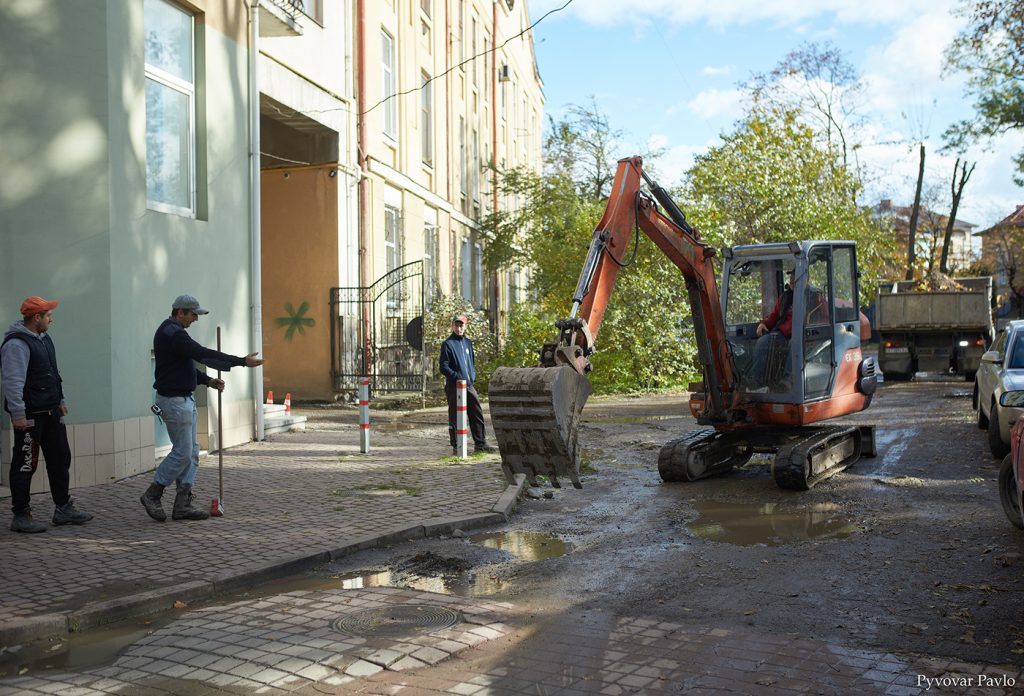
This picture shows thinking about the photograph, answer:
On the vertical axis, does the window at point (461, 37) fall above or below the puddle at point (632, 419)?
above

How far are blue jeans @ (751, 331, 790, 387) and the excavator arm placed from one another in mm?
366

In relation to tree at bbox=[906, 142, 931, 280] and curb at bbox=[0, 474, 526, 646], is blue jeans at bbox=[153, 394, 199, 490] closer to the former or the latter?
curb at bbox=[0, 474, 526, 646]

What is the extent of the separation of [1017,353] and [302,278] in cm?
1286

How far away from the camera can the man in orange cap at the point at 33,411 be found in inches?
301

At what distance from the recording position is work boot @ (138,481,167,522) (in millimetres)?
8070

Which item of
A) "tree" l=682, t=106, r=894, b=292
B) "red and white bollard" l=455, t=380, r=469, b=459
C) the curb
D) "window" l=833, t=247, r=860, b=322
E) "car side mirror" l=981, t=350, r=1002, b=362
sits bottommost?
the curb

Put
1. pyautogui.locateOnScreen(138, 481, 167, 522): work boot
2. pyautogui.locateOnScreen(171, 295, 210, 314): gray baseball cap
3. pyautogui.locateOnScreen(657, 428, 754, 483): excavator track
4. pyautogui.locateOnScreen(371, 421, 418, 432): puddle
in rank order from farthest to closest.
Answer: pyautogui.locateOnScreen(371, 421, 418, 432): puddle → pyautogui.locateOnScreen(657, 428, 754, 483): excavator track → pyautogui.locateOnScreen(171, 295, 210, 314): gray baseball cap → pyautogui.locateOnScreen(138, 481, 167, 522): work boot

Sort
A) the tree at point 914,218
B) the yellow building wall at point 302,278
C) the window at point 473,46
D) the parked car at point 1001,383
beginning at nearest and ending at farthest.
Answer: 1. the parked car at point 1001,383
2. the yellow building wall at point 302,278
3. the window at point 473,46
4. the tree at point 914,218

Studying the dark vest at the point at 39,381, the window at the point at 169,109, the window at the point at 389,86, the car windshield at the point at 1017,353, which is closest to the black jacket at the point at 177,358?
the dark vest at the point at 39,381

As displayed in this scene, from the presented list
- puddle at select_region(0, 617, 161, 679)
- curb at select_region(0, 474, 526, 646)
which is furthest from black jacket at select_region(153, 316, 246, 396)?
puddle at select_region(0, 617, 161, 679)

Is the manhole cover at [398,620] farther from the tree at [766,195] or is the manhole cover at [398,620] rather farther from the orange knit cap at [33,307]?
the tree at [766,195]

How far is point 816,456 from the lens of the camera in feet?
33.2

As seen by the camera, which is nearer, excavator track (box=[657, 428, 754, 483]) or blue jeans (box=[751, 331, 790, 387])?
excavator track (box=[657, 428, 754, 483])

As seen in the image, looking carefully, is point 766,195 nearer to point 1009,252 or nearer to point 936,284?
point 936,284
